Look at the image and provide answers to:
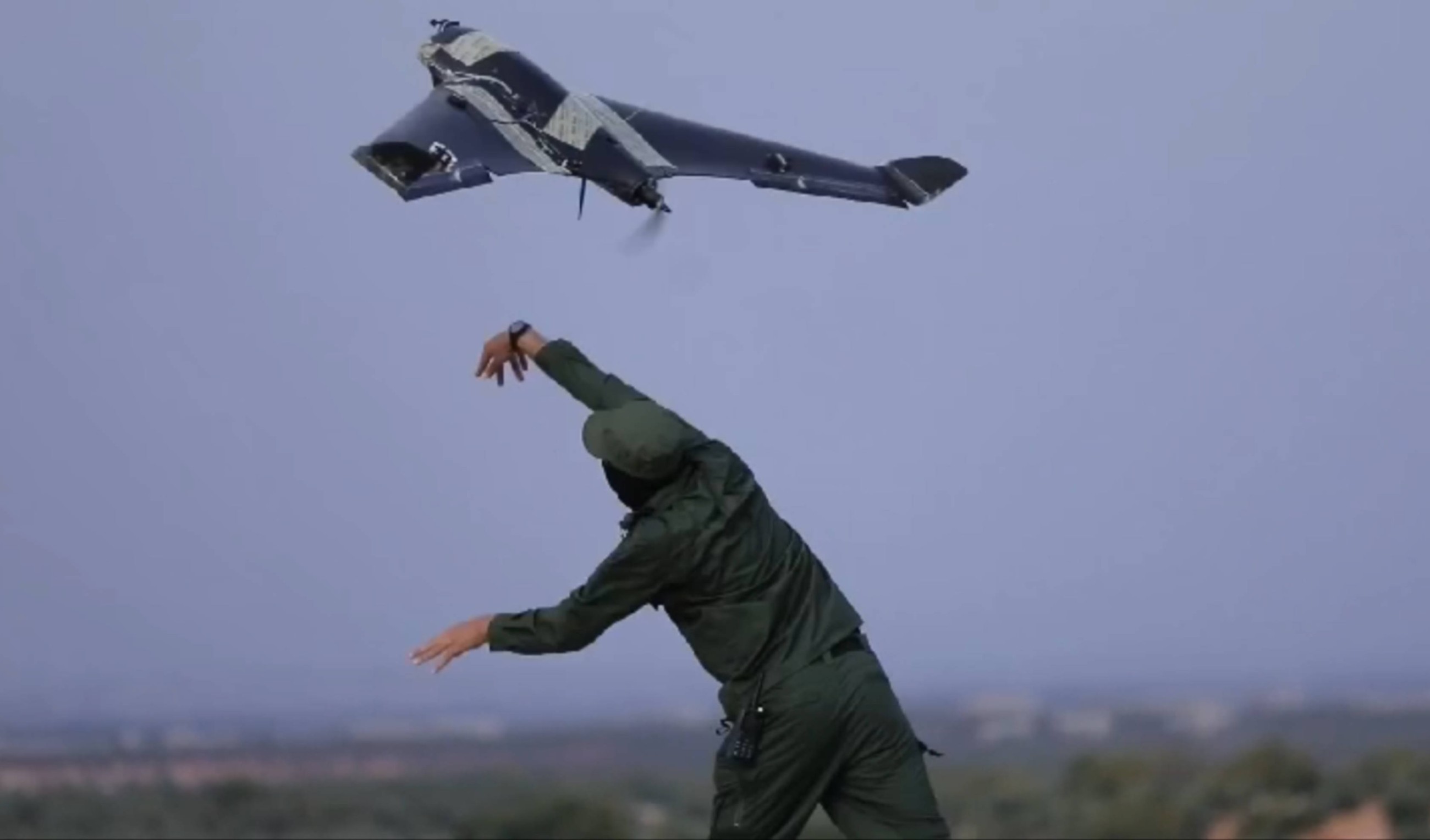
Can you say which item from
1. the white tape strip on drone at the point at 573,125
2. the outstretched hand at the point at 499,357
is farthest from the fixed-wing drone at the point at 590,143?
the outstretched hand at the point at 499,357

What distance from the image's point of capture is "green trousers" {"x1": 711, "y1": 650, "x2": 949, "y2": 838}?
8242 millimetres

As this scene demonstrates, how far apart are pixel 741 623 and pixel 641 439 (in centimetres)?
61

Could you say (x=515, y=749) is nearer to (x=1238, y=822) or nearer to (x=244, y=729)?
(x=244, y=729)

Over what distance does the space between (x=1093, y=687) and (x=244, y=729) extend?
20.8 ft

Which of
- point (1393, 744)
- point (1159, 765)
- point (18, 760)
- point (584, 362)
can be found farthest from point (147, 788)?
point (584, 362)

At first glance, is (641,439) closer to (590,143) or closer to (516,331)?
(516,331)

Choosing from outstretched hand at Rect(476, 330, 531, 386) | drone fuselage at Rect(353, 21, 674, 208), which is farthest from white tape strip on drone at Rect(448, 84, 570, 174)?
outstretched hand at Rect(476, 330, 531, 386)

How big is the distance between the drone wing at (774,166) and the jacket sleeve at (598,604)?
5.05 meters

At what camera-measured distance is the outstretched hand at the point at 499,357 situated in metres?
8.52

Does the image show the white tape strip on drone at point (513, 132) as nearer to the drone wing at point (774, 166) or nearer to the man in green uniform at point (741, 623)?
the drone wing at point (774, 166)

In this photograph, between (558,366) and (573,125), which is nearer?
(558,366)

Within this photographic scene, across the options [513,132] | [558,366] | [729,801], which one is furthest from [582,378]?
[513,132]

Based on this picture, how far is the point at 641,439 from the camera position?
799cm

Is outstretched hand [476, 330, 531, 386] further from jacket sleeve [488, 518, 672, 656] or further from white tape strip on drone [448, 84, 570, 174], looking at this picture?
white tape strip on drone [448, 84, 570, 174]
